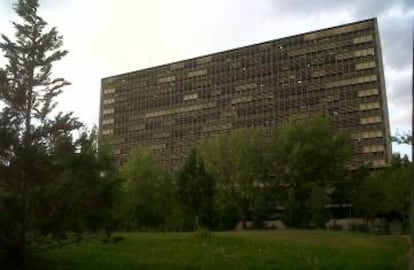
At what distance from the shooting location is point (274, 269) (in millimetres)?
20797

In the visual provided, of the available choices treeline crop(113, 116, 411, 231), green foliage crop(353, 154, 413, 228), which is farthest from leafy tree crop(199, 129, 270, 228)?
green foliage crop(353, 154, 413, 228)

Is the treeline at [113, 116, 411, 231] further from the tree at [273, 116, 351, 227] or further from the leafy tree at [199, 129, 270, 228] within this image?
the tree at [273, 116, 351, 227]

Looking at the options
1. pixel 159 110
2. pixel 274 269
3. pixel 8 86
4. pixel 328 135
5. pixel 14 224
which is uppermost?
pixel 159 110

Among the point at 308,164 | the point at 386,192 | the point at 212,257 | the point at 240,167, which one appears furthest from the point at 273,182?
the point at 212,257

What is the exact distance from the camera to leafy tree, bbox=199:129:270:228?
72750mm

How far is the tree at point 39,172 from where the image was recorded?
18.3m

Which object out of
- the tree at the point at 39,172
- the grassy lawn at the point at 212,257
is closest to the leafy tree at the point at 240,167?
the grassy lawn at the point at 212,257

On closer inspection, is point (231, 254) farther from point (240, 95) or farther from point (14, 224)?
point (240, 95)

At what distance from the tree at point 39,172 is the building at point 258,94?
84.9 m

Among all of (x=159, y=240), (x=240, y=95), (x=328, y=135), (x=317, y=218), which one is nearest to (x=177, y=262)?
(x=159, y=240)

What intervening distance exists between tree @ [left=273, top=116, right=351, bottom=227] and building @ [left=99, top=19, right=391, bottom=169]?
114 feet

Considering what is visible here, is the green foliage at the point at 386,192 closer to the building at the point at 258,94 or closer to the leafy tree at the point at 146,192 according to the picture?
the leafy tree at the point at 146,192

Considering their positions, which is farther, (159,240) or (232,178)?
(232,178)

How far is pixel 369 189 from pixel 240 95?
60055mm
